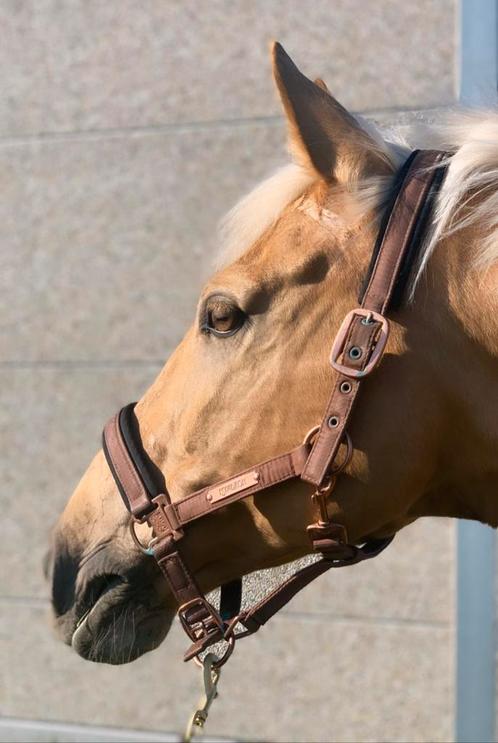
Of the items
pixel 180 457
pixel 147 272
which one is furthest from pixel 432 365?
pixel 147 272

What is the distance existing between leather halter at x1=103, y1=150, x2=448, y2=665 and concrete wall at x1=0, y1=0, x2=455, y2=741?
1.46 meters

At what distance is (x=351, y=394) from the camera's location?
123cm

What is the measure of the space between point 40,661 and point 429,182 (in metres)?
2.46

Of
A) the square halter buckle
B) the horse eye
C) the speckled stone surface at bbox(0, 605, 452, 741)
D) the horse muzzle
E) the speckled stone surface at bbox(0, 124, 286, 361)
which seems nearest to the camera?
the square halter buckle

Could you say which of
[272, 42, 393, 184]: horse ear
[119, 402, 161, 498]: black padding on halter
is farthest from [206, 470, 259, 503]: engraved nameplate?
[272, 42, 393, 184]: horse ear

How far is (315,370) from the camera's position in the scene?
4.18ft

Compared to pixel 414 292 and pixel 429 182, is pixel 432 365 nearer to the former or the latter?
pixel 414 292

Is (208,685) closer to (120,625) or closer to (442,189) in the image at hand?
(120,625)

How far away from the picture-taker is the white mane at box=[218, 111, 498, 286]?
1242 millimetres

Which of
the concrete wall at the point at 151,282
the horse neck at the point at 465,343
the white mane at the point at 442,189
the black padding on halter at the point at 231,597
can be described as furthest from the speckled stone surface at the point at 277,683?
the white mane at the point at 442,189

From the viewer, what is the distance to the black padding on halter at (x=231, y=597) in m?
1.50

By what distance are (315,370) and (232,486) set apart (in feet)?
0.75

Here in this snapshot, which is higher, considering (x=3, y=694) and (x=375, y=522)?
(x=375, y=522)

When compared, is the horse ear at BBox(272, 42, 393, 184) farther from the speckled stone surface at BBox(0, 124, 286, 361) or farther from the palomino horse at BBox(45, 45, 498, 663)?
the speckled stone surface at BBox(0, 124, 286, 361)
